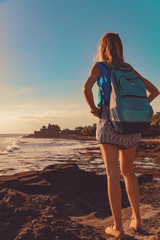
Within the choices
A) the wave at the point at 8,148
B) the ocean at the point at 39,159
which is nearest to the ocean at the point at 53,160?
the ocean at the point at 39,159

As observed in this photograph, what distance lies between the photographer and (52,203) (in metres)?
2.75

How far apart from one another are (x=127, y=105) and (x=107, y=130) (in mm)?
323

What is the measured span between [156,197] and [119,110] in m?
2.23

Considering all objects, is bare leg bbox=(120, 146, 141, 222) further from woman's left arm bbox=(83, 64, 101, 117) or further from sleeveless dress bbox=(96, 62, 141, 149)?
woman's left arm bbox=(83, 64, 101, 117)

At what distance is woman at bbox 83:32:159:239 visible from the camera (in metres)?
1.89

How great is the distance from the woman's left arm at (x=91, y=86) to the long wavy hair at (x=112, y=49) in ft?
0.69

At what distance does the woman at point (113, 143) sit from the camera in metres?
1.89

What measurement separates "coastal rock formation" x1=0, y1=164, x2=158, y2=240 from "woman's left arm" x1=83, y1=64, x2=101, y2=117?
122 cm

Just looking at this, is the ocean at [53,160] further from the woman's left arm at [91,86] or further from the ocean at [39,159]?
the woman's left arm at [91,86]

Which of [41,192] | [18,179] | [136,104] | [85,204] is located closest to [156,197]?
[85,204]

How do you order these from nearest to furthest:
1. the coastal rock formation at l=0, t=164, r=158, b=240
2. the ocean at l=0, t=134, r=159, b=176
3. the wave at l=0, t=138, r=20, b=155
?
1. the coastal rock formation at l=0, t=164, r=158, b=240
2. the ocean at l=0, t=134, r=159, b=176
3. the wave at l=0, t=138, r=20, b=155

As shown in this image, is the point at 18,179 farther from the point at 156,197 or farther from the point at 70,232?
the point at 156,197

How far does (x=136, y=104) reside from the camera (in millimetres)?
1816

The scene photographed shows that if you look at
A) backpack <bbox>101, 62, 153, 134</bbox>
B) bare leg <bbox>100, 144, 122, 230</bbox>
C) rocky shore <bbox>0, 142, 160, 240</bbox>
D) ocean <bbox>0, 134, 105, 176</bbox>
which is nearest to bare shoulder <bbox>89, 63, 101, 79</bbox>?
backpack <bbox>101, 62, 153, 134</bbox>
